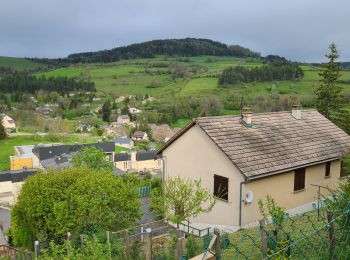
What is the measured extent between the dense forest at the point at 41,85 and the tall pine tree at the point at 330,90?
14539cm

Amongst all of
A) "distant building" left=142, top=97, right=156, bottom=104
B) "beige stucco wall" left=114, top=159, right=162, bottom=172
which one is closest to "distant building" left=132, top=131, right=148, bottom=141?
"beige stucco wall" left=114, top=159, right=162, bottom=172

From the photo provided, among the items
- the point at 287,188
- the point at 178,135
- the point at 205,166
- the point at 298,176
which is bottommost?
the point at 287,188

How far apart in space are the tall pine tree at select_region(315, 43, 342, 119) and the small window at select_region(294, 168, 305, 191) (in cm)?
1905

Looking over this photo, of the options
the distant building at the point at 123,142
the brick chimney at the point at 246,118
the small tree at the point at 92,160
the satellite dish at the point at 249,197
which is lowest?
the distant building at the point at 123,142

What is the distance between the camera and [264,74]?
136m

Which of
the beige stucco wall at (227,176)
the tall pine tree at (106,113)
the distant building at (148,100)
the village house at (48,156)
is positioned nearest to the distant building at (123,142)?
the village house at (48,156)

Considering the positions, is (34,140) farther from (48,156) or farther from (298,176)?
(298,176)

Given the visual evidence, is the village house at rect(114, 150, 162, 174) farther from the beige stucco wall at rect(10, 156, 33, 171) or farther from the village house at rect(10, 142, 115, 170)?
the beige stucco wall at rect(10, 156, 33, 171)

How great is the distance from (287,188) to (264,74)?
122 metres

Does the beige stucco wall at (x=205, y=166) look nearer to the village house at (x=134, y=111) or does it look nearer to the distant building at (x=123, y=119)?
the distant building at (x=123, y=119)

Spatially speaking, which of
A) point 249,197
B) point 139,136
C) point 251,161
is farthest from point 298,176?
point 139,136

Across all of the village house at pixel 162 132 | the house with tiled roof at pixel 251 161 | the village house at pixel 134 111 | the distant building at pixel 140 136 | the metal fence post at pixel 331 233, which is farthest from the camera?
the village house at pixel 134 111

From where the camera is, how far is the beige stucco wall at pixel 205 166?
57.2ft

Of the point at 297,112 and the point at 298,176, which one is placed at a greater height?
the point at 297,112
